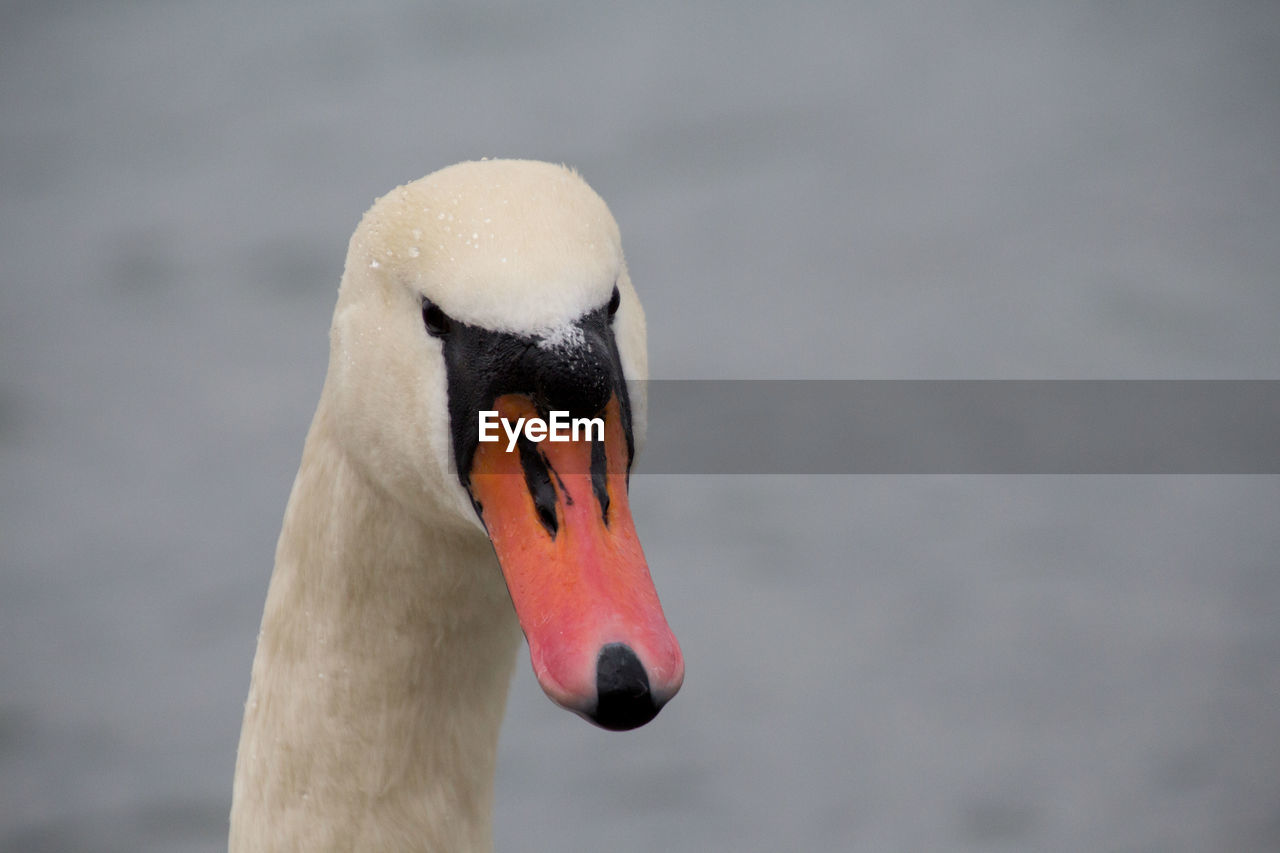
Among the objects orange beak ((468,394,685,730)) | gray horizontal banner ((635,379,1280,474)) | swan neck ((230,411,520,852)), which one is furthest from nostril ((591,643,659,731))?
gray horizontal banner ((635,379,1280,474))

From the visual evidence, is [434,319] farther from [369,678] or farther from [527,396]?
[369,678]

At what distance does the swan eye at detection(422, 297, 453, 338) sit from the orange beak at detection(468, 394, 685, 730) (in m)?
0.10

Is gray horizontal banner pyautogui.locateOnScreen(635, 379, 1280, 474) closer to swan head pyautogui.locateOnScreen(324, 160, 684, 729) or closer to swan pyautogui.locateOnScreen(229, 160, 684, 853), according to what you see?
swan pyautogui.locateOnScreen(229, 160, 684, 853)

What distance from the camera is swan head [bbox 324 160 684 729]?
1299 mm

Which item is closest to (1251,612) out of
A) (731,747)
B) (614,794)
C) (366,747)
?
(731,747)

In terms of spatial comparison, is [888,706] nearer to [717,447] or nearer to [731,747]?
[731,747]

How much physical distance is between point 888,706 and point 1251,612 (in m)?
1.00

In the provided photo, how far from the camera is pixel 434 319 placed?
1.45 meters

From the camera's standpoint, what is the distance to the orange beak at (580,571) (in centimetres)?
125

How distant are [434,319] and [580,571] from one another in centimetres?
29

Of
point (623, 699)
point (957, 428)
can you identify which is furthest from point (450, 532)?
point (957, 428)

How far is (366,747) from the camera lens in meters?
1.76

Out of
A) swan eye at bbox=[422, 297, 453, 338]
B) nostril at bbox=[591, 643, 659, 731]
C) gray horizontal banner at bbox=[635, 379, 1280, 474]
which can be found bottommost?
nostril at bbox=[591, 643, 659, 731]

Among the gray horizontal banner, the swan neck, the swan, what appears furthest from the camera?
the gray horizontal banner
